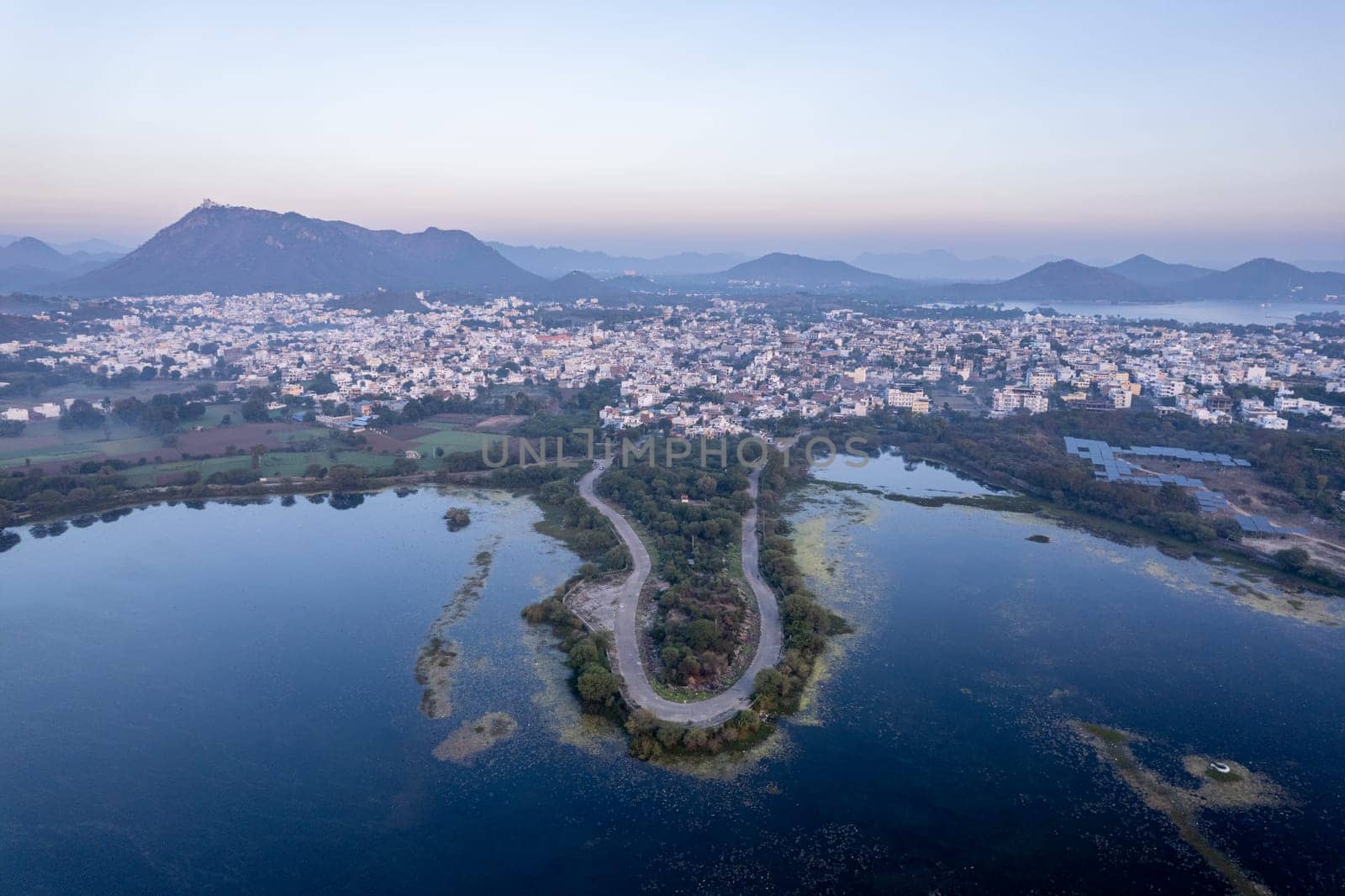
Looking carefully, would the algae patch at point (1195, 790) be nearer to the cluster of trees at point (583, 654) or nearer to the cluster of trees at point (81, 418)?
the cluster of trees at point (583, 654)

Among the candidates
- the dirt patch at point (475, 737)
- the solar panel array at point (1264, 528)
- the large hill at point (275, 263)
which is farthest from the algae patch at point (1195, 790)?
the large hill at point (275, 263)

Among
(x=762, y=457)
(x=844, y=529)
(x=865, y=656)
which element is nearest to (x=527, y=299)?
(x=762, y=457)

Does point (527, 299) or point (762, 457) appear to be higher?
point (527, 299)

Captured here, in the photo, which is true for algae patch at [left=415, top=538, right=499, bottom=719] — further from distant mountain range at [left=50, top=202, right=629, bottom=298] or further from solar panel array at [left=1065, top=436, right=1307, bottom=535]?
distant mountain range at [left=50, top=202, right=629, bottom=298]

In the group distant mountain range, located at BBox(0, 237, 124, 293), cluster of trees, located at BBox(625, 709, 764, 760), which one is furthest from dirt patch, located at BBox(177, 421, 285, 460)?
distant mountain range, located at BBox(0, 237, 124, 293)

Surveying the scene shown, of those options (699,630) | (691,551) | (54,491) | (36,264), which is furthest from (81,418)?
(36,264)

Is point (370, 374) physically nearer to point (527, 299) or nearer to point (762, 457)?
point (762, 457)
